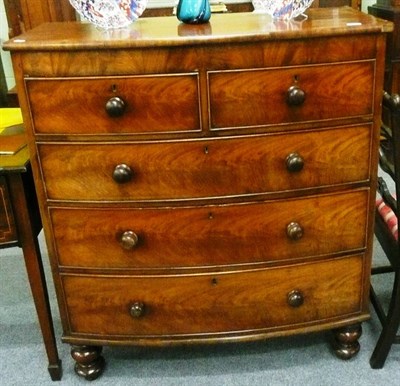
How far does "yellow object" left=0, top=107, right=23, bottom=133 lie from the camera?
1699mm

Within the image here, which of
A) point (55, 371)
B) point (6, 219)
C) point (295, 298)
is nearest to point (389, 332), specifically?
point (295, 298)

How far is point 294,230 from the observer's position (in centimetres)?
149

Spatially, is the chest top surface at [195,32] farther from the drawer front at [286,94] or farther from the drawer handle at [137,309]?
the drawer handle at [137,309]

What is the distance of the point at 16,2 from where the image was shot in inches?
104

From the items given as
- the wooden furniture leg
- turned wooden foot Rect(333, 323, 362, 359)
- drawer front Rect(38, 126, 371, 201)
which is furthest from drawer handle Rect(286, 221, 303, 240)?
the wooden furniture leg

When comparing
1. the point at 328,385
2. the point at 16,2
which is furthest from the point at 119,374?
the point at 16,2

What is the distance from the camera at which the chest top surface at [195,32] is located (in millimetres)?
1273

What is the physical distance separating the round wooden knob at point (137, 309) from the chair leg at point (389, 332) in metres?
0.74

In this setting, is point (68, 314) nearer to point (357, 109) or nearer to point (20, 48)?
point (20, 48)

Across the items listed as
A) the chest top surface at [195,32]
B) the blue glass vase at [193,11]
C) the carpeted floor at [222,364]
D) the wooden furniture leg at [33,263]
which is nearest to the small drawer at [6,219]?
the wooden furniture leg at [33,263]

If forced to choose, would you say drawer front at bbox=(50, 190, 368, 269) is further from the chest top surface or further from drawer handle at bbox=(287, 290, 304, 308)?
the chest top surface

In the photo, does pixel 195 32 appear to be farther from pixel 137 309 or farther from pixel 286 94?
pixel 137 309

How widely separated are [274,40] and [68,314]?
97 cm

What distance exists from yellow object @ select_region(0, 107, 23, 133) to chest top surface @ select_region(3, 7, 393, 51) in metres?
0.34
